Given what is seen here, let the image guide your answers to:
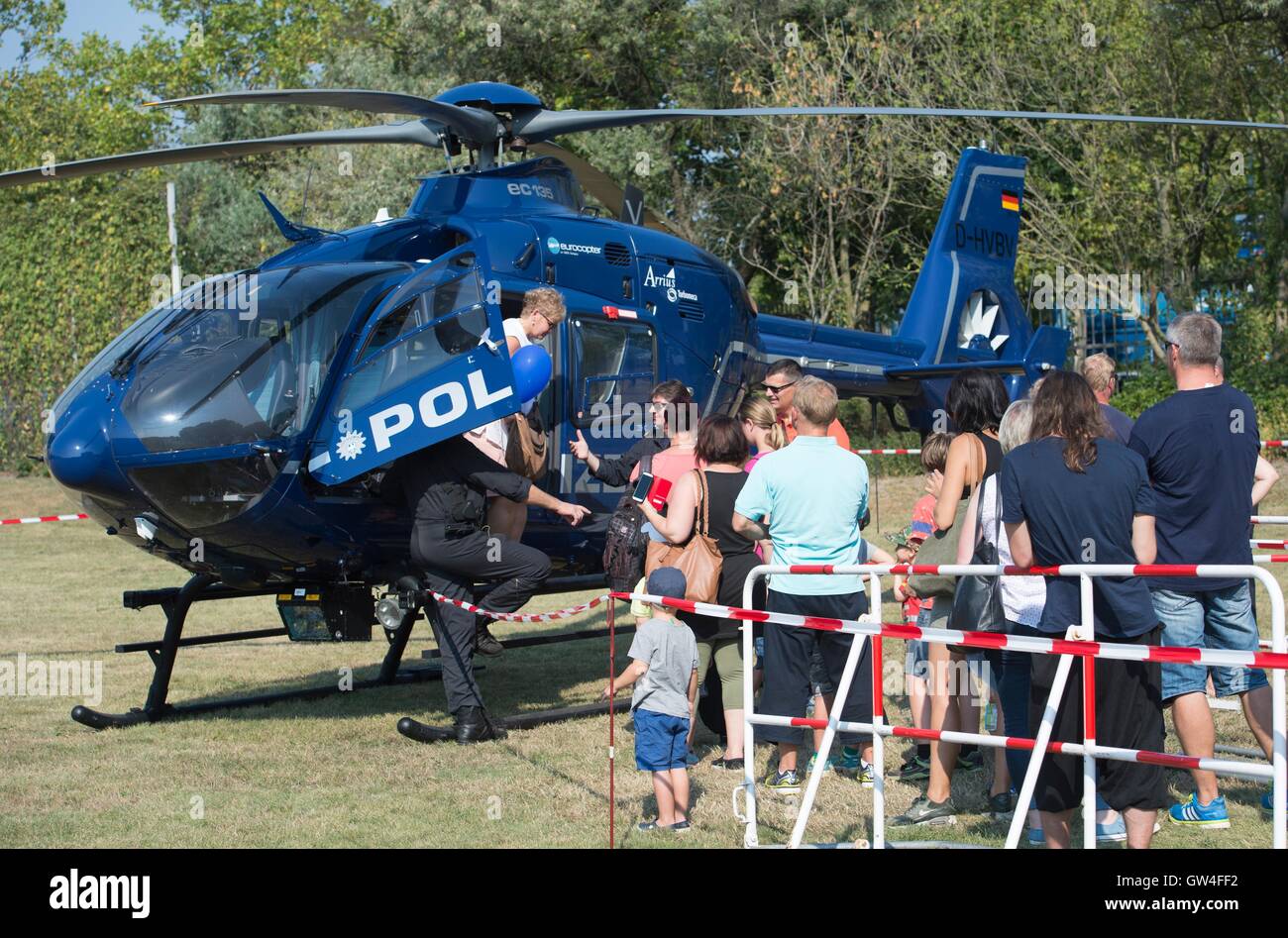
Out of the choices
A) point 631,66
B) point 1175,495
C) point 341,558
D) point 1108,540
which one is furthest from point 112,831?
point 631,66

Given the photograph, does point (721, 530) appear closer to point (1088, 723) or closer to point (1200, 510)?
point (1200, 510)

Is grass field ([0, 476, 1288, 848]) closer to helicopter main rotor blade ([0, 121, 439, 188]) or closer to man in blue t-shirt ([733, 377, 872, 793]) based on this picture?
man in blue t-shirt ([733, 377, 872, 793])

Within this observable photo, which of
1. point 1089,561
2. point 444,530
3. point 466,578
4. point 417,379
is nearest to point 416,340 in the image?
point 417,379

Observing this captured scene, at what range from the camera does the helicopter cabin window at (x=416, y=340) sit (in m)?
7.11

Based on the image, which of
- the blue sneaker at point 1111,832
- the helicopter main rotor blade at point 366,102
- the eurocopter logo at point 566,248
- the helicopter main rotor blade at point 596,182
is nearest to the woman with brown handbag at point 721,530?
the blue sneaker at point 1111,832

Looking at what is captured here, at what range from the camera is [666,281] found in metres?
8.77

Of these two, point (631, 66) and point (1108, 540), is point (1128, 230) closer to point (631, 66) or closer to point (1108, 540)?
point (631, 66)

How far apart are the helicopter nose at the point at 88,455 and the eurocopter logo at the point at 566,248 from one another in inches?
105

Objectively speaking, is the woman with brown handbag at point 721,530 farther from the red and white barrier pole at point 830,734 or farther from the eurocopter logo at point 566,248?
the eurocopter logo at point 566,248

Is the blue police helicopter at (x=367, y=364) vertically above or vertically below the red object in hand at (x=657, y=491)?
above

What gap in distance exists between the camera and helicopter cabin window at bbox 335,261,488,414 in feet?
23.3

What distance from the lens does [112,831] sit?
5973 millimetres

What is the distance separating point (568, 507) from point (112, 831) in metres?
2.85

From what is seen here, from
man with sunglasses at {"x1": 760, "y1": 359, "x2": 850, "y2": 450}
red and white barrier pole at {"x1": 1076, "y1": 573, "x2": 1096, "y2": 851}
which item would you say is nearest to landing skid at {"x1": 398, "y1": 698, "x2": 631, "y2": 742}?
man with sunglasses at {"x1": 760, "y1": 359, "x2": 850, "y2": 450}
